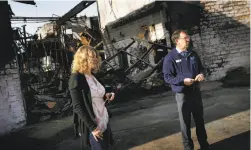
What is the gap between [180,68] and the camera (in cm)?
339

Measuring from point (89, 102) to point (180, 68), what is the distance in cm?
145

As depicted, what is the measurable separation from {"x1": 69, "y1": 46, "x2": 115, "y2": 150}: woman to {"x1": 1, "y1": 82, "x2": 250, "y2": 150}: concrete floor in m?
1.69

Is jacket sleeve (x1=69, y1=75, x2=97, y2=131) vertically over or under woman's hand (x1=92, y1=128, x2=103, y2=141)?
over

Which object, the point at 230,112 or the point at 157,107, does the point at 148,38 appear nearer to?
the point at 157,107

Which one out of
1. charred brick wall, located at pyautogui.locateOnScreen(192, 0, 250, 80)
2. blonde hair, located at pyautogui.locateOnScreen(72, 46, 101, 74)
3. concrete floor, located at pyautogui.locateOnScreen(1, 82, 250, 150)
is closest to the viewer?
blonde hair, located at pyautogui.locateOnScreen(72, 46, 101, 74)

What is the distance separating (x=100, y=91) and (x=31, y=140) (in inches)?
142

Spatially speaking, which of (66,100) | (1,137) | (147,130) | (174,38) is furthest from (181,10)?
(1,137)

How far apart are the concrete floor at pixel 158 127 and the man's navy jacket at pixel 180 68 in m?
1.14

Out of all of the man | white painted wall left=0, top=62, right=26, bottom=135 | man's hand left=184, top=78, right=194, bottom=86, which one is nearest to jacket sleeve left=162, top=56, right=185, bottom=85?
the man

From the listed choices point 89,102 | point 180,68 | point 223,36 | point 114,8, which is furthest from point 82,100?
point 114,8

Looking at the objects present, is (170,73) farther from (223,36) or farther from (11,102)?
(223,36)

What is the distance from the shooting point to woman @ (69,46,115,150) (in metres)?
2.47

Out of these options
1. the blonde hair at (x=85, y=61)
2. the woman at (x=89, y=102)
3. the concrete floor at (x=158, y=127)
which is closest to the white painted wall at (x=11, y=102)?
the concrete floor at (x=158, y=127)

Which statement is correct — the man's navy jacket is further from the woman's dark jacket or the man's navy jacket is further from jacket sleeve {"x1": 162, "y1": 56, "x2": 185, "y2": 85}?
the woman's dark jacket
